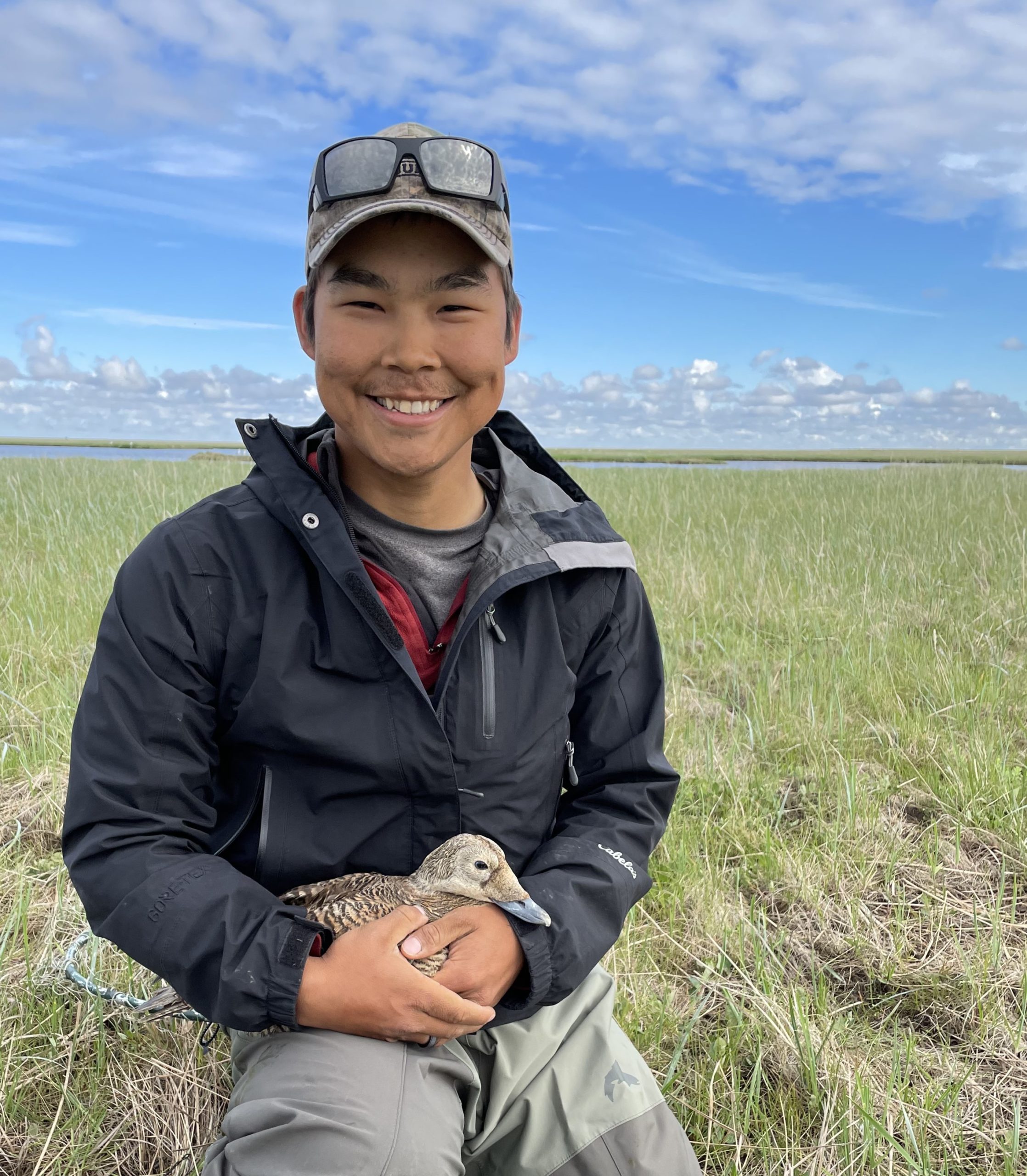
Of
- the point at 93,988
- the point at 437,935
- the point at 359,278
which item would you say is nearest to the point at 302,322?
the point at 359,278

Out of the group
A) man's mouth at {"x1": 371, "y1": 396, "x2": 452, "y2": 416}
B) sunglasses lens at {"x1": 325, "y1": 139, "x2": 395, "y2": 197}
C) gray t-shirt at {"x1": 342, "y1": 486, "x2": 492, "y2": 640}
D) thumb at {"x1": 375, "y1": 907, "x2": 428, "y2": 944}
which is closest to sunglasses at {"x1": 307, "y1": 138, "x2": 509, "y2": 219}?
sunglasses lens at {"x1": 325, "y1": 139, "x2": 395, "y2": 197}

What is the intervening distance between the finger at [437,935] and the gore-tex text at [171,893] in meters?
0.42

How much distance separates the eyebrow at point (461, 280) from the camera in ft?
6.42

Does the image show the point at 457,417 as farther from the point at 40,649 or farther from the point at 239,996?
the point at 40,649

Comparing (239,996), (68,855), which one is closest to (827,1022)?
(239,996)

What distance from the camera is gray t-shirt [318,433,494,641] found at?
2.11 metres

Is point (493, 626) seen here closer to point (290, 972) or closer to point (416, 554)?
point (416, 554)

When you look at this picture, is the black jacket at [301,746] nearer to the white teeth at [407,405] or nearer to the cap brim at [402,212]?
the white teeth at [407,405]

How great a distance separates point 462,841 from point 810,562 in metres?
6.77

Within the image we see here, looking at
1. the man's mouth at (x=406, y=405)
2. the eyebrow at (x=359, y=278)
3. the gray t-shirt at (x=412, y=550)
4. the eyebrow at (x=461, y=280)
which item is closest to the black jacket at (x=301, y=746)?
the gray t-shirt at (x=412, y=550)

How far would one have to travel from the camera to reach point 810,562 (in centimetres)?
795

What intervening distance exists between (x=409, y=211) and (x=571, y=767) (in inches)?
52.1

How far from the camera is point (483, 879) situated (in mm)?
1787

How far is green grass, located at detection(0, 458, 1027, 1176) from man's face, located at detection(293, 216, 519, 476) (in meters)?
1.67
